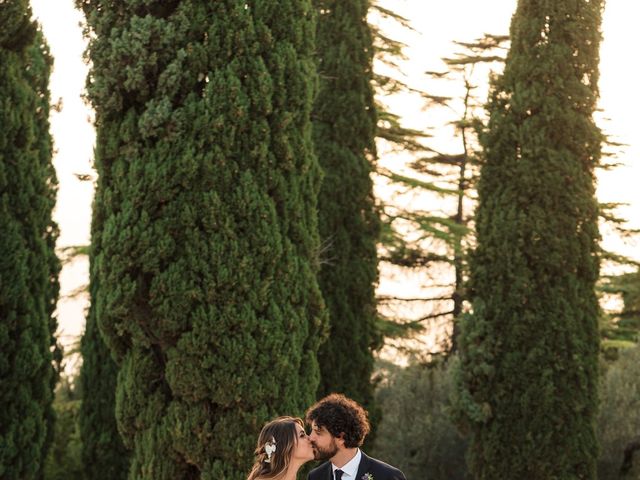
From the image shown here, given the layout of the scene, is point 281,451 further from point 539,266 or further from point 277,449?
point 539,266

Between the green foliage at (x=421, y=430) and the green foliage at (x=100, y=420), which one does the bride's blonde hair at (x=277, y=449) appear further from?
the green foliage at (x=421, y=430)

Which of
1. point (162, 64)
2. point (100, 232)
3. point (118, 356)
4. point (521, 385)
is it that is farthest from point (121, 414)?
point (521, 385)

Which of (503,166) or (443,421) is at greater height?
(503,166)

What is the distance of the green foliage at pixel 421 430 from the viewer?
14.9 m

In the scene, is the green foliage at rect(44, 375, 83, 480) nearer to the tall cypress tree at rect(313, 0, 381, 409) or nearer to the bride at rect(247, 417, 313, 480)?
the tall cypress tree at rect(313, 0, 381, 409)

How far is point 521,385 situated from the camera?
12.4m

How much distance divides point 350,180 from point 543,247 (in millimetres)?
3173

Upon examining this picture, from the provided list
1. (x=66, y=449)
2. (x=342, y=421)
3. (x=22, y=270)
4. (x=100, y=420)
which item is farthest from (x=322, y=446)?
(x=66, y=449)

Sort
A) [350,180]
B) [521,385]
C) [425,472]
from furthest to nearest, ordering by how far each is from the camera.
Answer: [425,472]
[350,180]
[521,385]

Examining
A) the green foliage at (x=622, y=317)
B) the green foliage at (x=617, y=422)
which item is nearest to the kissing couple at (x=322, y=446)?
the green foliage at (x=617, y=422)

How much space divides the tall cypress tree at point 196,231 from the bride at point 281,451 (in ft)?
13.1

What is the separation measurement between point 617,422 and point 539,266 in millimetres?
3245

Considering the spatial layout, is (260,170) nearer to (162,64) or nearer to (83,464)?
(162,64)

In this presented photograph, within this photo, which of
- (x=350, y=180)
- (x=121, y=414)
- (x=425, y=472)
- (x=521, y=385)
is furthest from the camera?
(x=425, y=472)
